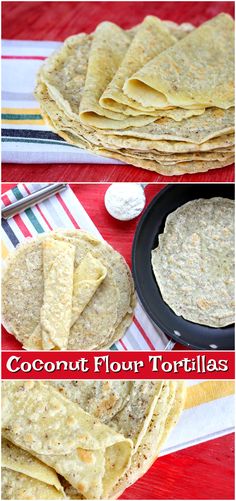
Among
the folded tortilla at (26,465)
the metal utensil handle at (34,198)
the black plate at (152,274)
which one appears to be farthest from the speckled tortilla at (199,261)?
the folded tortilla at (26,465)

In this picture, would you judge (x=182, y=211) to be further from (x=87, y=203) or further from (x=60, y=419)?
(x=60, y=419)

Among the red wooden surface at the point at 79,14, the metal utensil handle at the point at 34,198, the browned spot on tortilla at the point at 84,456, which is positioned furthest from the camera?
the red wooden surface at the point at 79,14

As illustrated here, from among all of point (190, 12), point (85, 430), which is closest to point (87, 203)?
point (85, 430)

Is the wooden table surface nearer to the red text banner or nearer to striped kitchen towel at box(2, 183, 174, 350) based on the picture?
striped kitchen towel at box(2, 183, 174, 350)

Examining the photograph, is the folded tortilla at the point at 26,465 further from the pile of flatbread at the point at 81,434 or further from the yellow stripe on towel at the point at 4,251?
the yellow stripe on towel at the point at 4,251

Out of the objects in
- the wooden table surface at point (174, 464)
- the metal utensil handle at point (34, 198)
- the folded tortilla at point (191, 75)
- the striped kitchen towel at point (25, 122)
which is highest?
the folded tortilla at point (191, 75)

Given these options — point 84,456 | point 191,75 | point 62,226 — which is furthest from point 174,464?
point 191,75

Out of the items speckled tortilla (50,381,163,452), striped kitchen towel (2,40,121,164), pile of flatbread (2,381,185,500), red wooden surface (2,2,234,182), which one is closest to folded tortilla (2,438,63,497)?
pile of flatbread (2,381,185,500)

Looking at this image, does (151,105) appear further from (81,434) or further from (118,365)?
(81,434)
